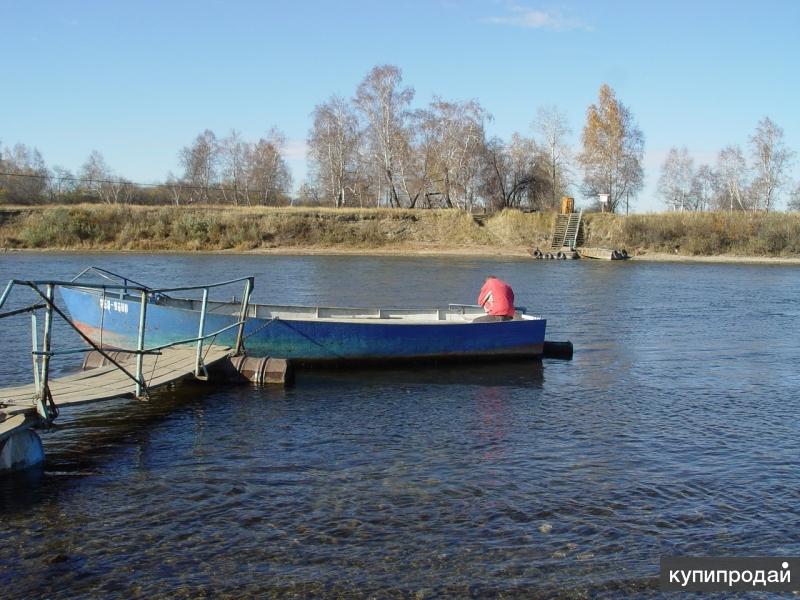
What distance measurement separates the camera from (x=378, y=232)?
6244cm

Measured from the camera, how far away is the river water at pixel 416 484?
21.9 feet

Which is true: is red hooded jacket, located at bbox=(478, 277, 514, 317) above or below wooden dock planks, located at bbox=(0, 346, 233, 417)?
above

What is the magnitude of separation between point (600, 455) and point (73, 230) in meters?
57.6

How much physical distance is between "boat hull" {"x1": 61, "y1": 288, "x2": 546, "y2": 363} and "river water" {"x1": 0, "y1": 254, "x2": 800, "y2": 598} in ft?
1.52

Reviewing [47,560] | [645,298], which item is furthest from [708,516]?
[645,298]

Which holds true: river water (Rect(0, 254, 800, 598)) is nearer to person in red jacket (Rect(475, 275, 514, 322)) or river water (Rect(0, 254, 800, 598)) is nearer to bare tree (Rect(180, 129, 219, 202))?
person in red jacket (Rect(475, 275, 514, 322))

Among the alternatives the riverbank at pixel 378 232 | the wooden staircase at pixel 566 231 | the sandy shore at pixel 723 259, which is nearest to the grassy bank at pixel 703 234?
the riverbank at pixel 378 232

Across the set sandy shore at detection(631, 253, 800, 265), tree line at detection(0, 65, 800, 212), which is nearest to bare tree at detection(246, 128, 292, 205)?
tree line at detection(0, 65, 800, 212)

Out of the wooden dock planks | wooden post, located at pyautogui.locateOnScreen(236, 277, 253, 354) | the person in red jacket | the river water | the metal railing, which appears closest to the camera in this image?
the river water

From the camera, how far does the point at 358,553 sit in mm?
7027

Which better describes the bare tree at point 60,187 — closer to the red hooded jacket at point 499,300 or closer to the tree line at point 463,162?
the tree line at point 463,162

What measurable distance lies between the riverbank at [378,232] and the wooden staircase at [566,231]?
70 cm

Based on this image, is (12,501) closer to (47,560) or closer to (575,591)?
(47,560)

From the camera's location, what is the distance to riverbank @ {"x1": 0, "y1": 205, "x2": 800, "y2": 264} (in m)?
58.5
